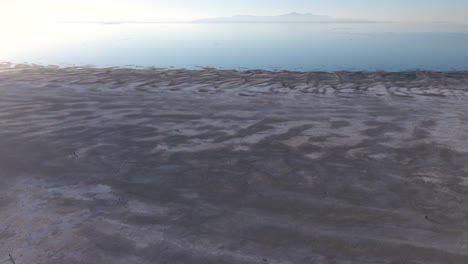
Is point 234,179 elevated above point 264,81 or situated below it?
below

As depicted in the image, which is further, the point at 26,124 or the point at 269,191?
the point at 26,124

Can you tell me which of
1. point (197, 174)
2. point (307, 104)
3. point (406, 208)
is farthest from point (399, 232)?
point (307, 104)

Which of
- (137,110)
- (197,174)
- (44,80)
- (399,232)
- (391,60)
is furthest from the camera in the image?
(391,60)

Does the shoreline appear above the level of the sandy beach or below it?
above

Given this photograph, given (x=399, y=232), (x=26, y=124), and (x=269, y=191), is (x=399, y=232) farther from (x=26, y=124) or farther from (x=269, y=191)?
(x=26, y=124)

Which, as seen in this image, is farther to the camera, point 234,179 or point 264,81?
point 264,81

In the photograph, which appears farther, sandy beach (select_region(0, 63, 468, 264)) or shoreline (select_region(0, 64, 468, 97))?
shoreline (select_region(0, 64, 468, 97))

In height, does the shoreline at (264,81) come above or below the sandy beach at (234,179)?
above

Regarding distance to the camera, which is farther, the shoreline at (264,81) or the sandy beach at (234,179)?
the shoreline at (264,81)
